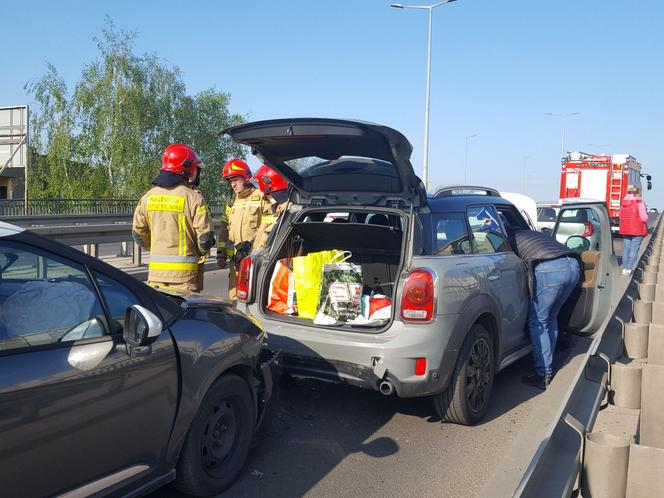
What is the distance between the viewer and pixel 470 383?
4777mm

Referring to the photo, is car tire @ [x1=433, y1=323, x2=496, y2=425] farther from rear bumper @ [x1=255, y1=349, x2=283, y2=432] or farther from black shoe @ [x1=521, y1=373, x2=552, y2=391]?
rear bumper @ [x1=255, y1=349, x2=283, y2=432]

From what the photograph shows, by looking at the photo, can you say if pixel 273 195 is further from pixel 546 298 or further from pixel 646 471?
pixel 646 471

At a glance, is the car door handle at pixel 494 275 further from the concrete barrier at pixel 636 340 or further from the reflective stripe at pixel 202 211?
the reflective stripe at pixel 202 211

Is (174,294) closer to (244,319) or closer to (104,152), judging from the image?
(244,319)

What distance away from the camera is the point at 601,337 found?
4.52 m

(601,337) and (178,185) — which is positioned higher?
Answer: (178,185)

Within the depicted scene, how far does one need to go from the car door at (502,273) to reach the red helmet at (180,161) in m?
2.31

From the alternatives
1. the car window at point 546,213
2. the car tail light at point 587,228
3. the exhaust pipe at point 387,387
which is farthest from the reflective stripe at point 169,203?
the car window at point 546,213

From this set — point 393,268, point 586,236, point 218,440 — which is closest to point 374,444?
point 218,440

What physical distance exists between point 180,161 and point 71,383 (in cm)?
305

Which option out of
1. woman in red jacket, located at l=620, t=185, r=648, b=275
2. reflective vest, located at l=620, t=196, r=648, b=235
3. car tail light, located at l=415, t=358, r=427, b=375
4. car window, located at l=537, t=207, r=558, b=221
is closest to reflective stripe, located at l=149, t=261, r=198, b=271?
car tail light, located at l=415, t=358, r=427, b=375

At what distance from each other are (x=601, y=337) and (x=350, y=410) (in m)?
1.93

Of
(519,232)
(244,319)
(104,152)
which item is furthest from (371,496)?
(104,152)

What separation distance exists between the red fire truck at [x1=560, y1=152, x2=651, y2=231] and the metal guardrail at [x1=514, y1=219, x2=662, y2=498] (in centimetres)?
2581
